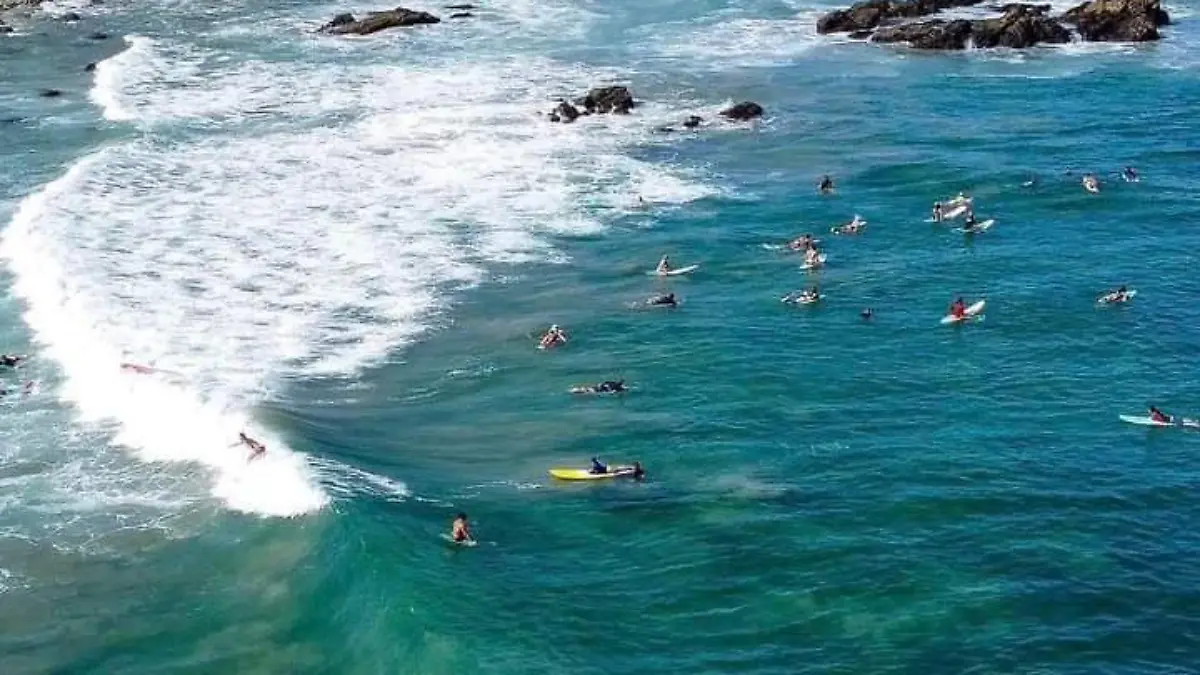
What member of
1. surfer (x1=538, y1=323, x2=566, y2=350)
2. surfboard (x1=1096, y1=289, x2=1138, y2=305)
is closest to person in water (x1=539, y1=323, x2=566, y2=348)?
surfer (x1=538, y1=323, x2=566, y2=350)

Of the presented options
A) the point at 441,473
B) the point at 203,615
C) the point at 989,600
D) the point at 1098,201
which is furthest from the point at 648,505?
the point at 1098,201

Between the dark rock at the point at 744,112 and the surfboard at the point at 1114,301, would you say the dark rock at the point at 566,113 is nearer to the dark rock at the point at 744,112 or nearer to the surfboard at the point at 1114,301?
the dark rock at the point at 744,112

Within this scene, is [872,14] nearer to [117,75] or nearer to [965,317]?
[117,75]

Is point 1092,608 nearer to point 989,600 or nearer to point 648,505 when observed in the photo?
point 989,600

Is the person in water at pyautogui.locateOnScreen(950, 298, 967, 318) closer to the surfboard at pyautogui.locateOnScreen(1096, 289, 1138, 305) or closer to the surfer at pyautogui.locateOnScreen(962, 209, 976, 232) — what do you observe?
the surfboard at pyautogui.locateOnScreen(1096, 289, 1138, 305)

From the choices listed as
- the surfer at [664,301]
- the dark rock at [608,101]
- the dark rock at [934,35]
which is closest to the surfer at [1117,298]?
the surfer at [664,301]

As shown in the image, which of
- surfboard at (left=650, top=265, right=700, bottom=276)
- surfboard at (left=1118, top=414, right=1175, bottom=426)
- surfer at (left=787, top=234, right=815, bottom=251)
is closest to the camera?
surfboard at (left=1118, top=414, right=1175, bottom=426)
